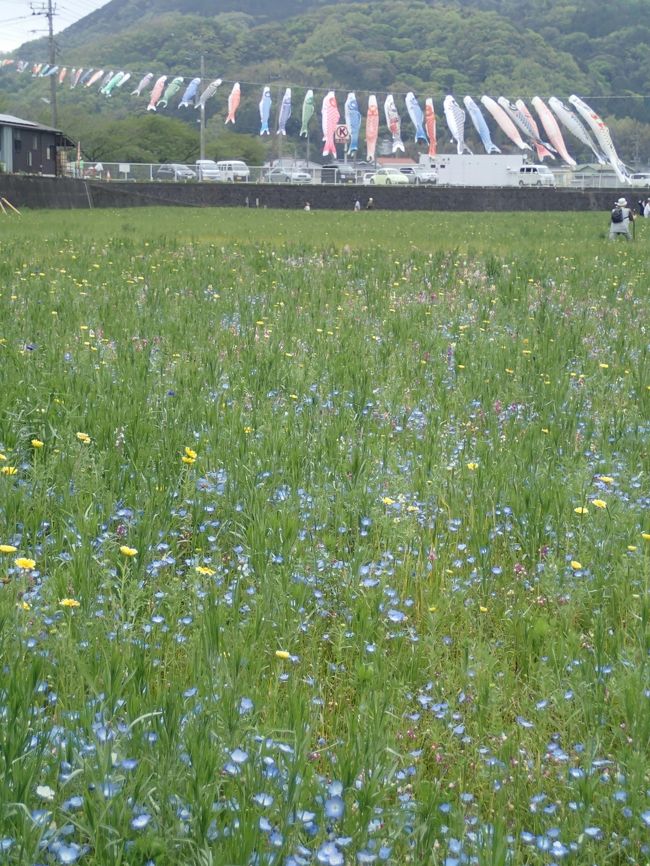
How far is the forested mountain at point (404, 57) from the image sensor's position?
105 meters

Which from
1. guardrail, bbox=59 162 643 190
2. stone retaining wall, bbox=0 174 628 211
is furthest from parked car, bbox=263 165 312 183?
stone retaining wall, bbox=0 174 628 211

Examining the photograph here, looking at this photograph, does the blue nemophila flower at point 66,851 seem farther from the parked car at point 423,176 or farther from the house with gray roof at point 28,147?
the parked car at point 423,176

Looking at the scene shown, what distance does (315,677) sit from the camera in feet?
7.81

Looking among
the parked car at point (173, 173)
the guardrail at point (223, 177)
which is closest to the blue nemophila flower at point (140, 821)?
the guardrail at point (223, 177)

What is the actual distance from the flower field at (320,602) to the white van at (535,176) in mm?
51263

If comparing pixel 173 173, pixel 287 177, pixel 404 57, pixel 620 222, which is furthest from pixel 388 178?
pixel 404 57

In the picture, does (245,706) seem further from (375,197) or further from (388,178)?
(388,178)

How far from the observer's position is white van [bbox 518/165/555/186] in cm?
5522

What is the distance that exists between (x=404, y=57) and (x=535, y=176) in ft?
212

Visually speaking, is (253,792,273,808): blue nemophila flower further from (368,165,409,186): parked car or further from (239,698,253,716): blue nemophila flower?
(368,165,409,186): parked car

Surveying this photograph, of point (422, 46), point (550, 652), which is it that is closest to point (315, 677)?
point (550, 652)

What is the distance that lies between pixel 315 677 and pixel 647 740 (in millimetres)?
719

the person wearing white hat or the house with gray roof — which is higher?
the house with gray roof

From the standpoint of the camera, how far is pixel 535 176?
56.3 m
